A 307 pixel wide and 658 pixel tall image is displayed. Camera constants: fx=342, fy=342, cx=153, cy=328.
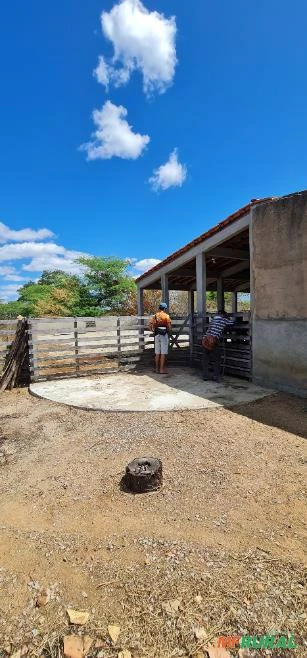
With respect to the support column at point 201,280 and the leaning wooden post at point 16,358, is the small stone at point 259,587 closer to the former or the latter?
the leaning wooden post at point 16,358

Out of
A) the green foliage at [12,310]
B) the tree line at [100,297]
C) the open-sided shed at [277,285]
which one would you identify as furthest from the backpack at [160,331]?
the green foliage at [12,310]

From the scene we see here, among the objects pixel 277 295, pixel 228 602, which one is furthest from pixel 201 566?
pixel 277 295

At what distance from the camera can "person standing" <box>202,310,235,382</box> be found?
Result: 25.8 ft

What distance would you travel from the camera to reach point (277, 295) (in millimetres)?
7023

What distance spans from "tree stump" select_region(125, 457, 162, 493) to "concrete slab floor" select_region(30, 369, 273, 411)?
2281 millimetres

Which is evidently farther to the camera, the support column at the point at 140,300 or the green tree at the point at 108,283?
the green tree at the point at 108,283

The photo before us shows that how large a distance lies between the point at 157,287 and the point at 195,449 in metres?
10.5

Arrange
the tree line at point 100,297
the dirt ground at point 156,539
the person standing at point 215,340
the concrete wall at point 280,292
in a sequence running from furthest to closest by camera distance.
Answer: the tree line at point 100,297, the person standing at point 215,340, the concrete wall at point 280,292, the dirt ground at point 156,539

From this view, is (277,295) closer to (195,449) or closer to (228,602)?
(195,449)

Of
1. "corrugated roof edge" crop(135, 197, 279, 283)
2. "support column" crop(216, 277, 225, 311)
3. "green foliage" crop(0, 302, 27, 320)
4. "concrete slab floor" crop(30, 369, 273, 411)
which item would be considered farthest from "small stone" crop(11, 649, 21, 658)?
"green foliage" crop(0, 302, 27, 320)

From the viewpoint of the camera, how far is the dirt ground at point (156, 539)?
2.01m

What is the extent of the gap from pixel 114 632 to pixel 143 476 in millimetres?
1467

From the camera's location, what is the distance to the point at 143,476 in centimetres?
341

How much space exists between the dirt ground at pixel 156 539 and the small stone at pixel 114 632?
2cm
